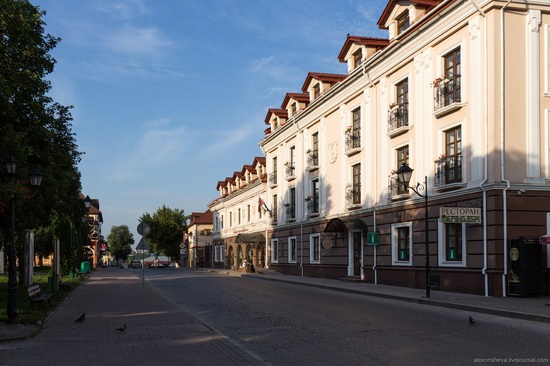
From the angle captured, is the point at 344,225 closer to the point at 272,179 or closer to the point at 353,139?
the point at 353,139

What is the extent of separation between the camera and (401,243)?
83.7 ft

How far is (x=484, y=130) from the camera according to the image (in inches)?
784

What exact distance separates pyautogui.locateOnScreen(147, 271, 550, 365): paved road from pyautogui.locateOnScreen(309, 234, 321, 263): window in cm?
1714

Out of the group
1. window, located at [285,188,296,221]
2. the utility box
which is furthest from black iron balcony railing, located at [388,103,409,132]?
window, located at [285,188,296,221]

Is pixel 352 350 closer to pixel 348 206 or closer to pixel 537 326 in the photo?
pixel 537 326

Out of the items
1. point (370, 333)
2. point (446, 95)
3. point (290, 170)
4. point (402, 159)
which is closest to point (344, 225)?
point (402, 159)

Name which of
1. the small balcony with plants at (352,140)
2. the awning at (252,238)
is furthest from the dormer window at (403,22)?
the awning at (252,238)

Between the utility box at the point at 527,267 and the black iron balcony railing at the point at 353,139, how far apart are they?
12323 mm

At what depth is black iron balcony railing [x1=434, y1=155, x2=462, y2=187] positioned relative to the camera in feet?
70.4

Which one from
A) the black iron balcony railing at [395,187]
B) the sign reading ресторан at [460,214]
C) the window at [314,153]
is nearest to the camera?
the sign reading ресторан at [460,214]

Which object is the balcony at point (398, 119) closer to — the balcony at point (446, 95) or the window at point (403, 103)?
the window at point (403, 103)

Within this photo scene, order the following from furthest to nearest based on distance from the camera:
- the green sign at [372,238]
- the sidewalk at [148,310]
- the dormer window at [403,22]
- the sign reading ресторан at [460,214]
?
the green sign at [372,238] → the dormer window at [403,22] → the sign reading ресторан at [460,214] → the sidewalk at [148,310]

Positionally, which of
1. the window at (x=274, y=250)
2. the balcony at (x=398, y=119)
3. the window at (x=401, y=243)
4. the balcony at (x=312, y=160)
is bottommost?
the window at (x=274, y=250)

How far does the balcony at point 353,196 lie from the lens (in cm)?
2997
